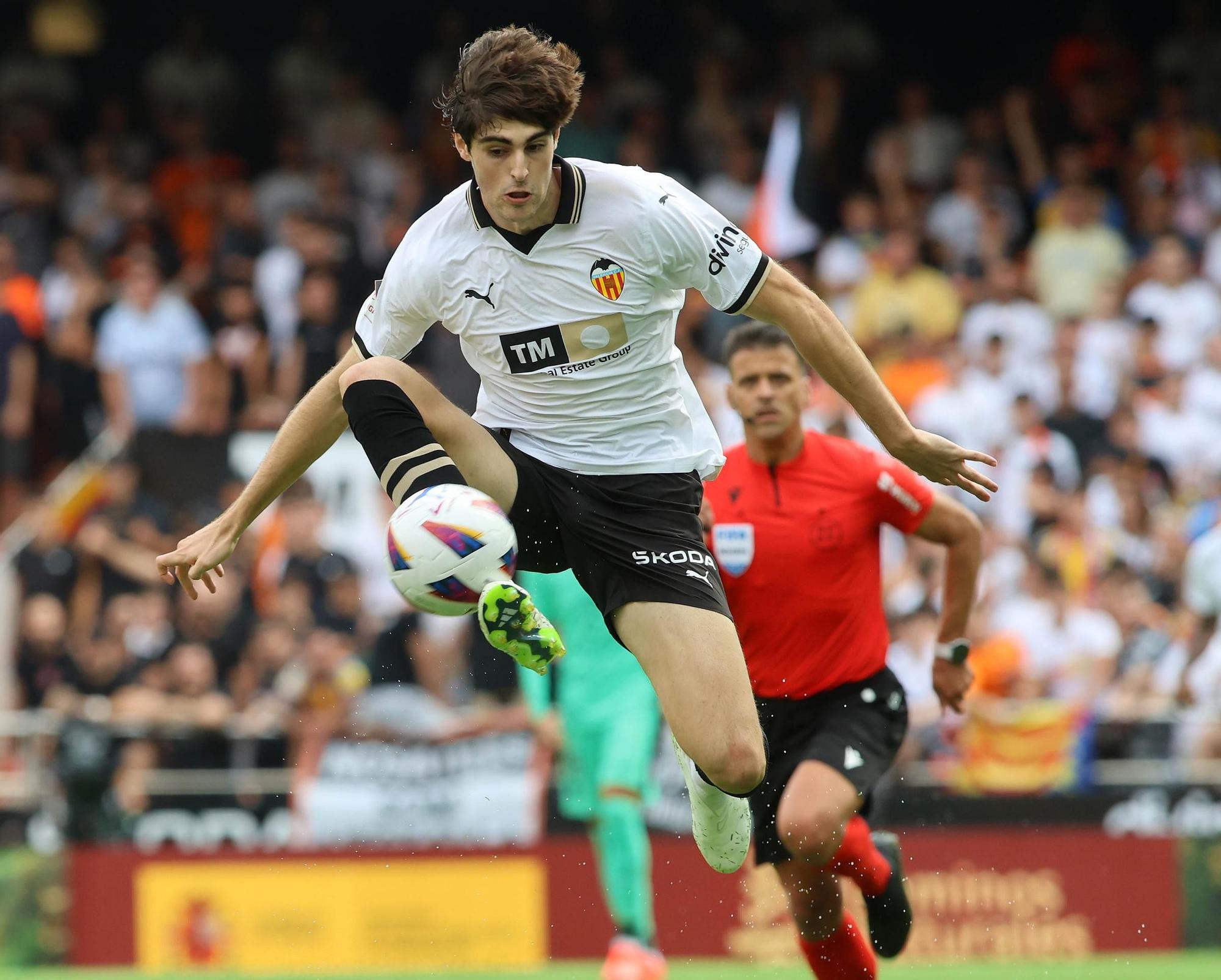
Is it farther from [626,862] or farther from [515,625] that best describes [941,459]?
[626,862]

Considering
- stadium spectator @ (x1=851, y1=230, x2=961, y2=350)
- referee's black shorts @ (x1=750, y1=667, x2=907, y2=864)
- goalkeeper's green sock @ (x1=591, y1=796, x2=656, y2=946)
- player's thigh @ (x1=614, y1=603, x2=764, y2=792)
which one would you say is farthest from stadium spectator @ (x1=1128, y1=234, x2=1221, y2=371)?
player's thigh @ (x1=614, y1=603, x2=764, y2=792)

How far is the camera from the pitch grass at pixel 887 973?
32.2ft

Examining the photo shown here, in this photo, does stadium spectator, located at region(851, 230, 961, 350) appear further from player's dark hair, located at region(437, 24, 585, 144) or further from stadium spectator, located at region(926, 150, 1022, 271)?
player's dark hair, located at region(437, 24, 585, 144)

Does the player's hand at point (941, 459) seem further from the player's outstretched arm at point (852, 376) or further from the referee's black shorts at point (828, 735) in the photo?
the referee's black shorts at point (828, 735)

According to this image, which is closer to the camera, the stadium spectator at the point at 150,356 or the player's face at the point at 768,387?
the player's face at the point at 768,387

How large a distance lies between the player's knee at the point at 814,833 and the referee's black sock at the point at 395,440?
1.87 meters

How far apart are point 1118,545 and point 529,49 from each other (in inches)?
304

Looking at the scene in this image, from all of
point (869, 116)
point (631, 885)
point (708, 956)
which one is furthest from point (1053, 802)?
point (869, 116)

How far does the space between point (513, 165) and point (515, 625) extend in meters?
1.40

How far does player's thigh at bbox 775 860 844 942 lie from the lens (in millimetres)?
7234

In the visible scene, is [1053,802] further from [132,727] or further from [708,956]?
[132,727]

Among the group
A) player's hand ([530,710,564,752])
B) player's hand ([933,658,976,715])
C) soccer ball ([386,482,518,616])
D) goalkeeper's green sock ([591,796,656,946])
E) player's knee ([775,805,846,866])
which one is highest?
soccer ball ([386,482,518,616])

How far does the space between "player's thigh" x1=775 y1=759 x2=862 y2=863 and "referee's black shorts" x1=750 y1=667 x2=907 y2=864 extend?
123mm

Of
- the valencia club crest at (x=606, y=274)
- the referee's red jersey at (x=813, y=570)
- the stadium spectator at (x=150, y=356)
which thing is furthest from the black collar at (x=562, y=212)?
the stadium spectator at (x=150, y=356)
